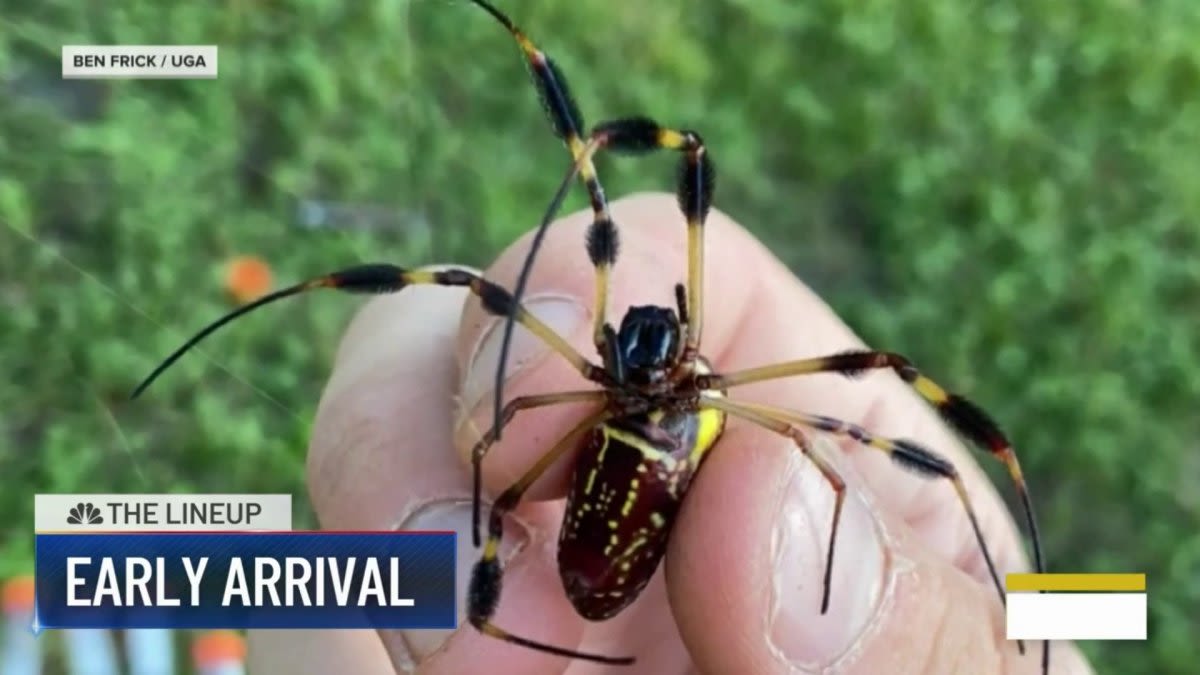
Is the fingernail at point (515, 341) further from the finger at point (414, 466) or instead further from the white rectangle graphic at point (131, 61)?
the white rectangle graphic at point (131, 61)

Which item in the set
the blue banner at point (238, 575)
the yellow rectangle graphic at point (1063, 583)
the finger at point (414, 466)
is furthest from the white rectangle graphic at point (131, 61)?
the yellow rectangle graphic at point (1063, 583)

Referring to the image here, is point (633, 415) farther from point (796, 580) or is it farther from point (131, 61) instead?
point (131, 61)

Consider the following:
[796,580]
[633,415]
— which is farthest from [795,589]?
[633,415]

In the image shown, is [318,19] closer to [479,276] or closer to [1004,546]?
[479,276]

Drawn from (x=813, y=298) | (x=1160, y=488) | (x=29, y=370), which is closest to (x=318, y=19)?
(x=29, y=370)

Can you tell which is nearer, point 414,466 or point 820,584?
point 820,584

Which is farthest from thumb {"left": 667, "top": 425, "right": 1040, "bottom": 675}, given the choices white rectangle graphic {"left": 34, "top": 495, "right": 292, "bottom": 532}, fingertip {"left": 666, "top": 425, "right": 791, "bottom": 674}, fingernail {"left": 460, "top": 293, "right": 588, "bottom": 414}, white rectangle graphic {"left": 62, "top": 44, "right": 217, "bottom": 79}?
white rectangle graphic {"left": 62, "top": 44, "right": 217, "bottom": 79}
